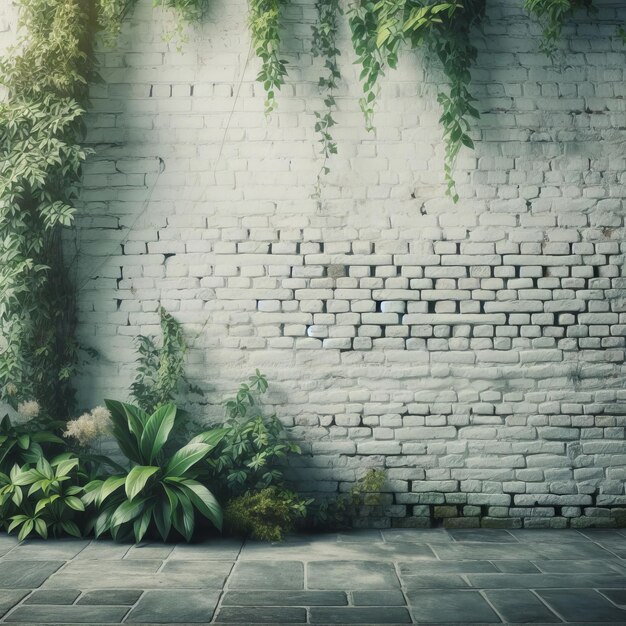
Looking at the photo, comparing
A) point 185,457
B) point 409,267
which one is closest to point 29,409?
point 185,457

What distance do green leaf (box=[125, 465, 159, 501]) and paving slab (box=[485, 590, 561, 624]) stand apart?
1993mm

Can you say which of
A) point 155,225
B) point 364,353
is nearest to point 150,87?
point 155,225

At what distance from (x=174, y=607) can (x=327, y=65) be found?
351cm

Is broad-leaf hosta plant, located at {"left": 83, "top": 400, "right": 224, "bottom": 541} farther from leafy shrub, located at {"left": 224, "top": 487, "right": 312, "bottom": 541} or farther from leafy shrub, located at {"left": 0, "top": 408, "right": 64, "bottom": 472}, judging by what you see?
leafy shrub, located at {"left": 0, "top": 408, "right": 64, "bottom": 472}

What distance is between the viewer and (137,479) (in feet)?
13.4

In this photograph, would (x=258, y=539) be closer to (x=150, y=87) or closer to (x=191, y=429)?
(x=191, y=429)

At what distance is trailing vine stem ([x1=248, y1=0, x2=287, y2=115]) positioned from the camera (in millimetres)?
4570

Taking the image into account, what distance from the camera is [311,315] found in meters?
4.76

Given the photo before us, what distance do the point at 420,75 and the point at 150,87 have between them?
188 centimetres

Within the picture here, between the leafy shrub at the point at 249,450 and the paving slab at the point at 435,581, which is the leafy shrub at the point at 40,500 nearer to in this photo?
the leafy shrub at the point at 249,450

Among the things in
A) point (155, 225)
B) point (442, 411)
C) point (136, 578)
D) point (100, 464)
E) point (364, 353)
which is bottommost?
point (136, 578)

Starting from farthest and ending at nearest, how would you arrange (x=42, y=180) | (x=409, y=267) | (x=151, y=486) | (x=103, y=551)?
(x=409, y=267) < (x=42, y=180) < (x=151, y=486) < (x=103, y=551)

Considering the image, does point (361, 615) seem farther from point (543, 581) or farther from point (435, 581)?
point (543, 581)

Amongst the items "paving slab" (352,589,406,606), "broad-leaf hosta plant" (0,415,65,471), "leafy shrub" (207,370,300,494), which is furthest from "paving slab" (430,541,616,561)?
"broad-leaf hosta plant" (0,415,65,471)
